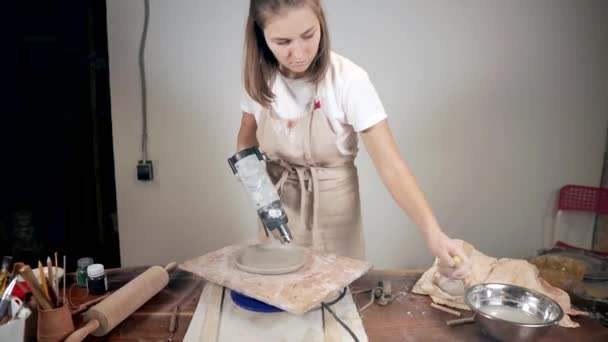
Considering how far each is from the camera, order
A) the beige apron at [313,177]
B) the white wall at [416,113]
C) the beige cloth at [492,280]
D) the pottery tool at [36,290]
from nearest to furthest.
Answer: the pottery tool at [36,290]
the beige cloth at [492,280]
the beige apron at [313,177]
the white wall at [416,113]

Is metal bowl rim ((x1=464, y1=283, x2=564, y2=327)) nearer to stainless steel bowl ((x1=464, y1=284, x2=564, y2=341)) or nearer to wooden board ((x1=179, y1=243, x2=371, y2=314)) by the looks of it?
stainless steel bowl ((x1=464, y1=284, x2=564, y2=341))

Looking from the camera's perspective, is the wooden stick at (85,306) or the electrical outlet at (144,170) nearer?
the wooden stick at (85,306)

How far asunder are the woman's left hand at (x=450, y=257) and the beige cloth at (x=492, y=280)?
0.07m

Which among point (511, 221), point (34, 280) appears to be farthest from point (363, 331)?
point (511, 221)

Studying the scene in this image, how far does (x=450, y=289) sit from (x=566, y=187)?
1029 millimetres

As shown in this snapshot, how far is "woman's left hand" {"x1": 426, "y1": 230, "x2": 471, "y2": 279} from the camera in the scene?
1.07 m

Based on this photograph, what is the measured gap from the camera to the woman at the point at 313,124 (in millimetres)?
1174

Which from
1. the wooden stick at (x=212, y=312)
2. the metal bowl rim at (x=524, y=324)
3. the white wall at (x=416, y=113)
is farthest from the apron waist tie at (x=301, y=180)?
the metal bowl rim at (x=524, y=324)

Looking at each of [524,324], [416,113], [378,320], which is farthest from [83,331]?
[416,113]

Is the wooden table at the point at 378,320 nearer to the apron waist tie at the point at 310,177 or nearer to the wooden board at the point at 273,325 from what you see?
the wooden board at the point at 273,325

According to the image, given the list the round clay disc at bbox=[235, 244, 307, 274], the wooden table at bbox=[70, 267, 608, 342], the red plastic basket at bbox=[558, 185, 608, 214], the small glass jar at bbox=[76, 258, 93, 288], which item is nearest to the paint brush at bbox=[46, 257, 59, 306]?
the wooden table at bbox=[70, 267, 608, 342]

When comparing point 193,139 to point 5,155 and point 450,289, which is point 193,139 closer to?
point 5,155

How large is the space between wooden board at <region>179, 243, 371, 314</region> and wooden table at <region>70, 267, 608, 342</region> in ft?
0.35

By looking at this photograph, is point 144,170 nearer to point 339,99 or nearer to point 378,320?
point 339,99
